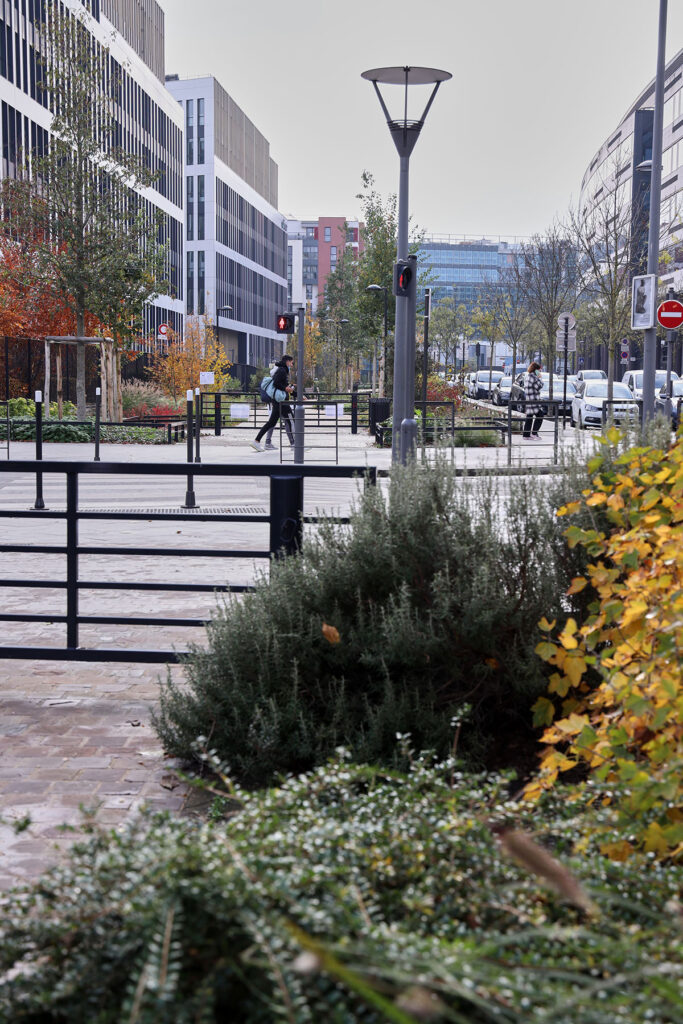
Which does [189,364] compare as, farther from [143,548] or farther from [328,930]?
[328,930]

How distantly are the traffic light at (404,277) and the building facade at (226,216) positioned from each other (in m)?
64.7

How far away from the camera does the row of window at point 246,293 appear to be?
324ft

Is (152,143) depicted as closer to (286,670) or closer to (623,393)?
(623,393)

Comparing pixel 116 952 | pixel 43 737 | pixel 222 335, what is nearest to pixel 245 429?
pixel 43 737

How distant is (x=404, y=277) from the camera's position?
16.0 metres

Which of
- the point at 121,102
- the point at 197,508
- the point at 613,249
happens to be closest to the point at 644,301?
the point at 197,508

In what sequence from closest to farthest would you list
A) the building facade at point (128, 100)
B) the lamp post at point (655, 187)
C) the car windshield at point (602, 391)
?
the lamp post at point (655, 187), the car windshield at point (602, 391), the building facade at point (128, 100)

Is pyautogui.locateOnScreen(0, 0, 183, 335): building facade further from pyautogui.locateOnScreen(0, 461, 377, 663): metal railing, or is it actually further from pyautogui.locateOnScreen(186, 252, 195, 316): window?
pyautogui.locateOnScreen(0, 461, 377, 663): metal railing

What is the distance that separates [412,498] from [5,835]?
1922 mm

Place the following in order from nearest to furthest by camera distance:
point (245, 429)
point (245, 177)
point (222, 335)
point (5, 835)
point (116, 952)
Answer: point (116, 952)
point (5, 835)
point (245, 429)
point (222, 335)
point (245, 177)

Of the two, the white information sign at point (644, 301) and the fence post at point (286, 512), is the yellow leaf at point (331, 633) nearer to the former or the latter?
the fence post at point (286, 512)

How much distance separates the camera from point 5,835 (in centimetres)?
398

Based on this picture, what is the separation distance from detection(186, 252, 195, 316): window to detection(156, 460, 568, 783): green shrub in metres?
90.8

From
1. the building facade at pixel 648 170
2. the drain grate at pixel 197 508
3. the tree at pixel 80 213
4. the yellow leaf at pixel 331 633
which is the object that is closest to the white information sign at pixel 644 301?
the drain grate at pixel 197 508
